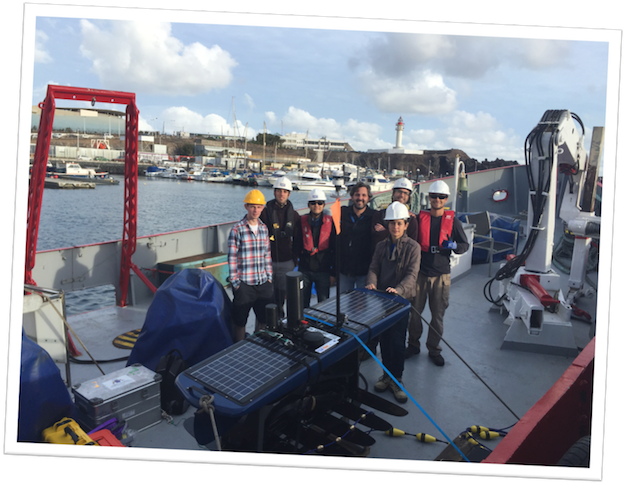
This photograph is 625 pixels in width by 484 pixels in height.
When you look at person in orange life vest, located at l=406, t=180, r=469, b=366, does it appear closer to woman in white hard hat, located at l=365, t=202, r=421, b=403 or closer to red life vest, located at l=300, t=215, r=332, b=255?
woman in white hard hat, located at l=365, t=202, r=421, b=403

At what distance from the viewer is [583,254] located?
5426 mm

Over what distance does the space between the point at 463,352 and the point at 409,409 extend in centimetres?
140

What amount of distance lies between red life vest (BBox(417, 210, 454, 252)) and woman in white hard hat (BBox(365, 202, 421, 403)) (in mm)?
354

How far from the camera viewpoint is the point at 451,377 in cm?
398

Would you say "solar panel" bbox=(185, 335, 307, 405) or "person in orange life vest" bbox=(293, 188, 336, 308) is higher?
"person in orange life vest" bbox=(293, 188, 336, 308)

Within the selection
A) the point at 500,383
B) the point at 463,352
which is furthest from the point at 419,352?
the point at 500,383

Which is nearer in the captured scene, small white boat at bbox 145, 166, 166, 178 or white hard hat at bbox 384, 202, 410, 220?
white hard hat at bbox 384, 202, 410, 220

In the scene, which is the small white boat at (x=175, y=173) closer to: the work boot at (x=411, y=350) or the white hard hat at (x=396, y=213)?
the work boot at (x=411, y=350)

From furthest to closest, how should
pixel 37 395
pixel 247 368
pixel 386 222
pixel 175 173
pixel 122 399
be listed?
pixel 175 173 < pixel 386 222 < pixel 122 399 < pixel 37 395 < pixel 247 368

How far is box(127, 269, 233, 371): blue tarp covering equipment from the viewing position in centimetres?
362

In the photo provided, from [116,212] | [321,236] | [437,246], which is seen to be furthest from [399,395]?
[116,212]

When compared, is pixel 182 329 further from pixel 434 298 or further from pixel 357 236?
pixel 434 298

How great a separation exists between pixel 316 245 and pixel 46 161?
11.0 feet

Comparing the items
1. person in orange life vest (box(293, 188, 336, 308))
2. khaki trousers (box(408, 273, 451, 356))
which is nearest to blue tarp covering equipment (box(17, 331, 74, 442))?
person in orange life vest (box(293, 188, 336, 308))
